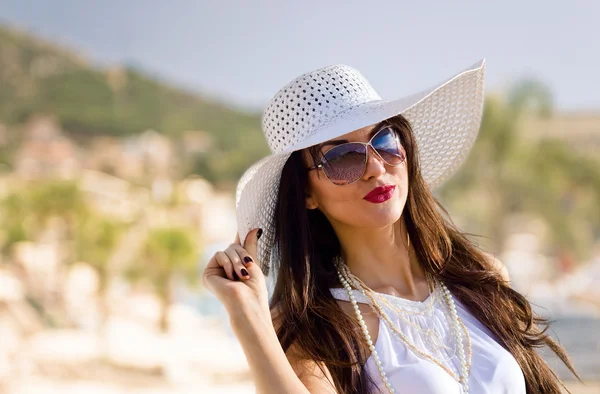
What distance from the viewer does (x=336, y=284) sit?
1.35m

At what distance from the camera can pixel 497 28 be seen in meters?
51.3

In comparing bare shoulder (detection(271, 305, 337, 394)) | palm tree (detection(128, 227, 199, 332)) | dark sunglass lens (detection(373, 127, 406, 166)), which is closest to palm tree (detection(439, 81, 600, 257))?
palm tree (detection(128, 227, 199, 332))

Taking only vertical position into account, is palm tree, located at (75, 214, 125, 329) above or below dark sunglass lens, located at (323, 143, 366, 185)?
above

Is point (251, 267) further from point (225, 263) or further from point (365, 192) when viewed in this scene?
point (365, 192)

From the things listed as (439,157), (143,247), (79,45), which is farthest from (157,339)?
(79,45)

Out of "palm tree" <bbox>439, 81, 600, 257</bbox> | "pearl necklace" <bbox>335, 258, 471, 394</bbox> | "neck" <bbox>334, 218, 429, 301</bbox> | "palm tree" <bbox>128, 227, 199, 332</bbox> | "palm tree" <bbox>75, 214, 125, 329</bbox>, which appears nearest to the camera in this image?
"pearl necklace" <bbox>335, 258, 471, 394</bbox>

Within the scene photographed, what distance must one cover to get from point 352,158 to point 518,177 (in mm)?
19633

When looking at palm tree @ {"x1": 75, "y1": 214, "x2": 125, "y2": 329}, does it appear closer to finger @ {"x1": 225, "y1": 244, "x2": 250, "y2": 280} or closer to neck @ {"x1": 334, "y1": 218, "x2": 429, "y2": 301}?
neck @ {"x1": 334, "y1": 218, "x2": 429, "y2": 301}

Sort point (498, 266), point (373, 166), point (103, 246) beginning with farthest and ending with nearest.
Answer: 1. point (103, 246)
2. point (498, 266)
3. point (373, 166)

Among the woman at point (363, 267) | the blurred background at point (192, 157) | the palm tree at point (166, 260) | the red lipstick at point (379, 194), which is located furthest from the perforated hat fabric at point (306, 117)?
the palm tree at point (166, 260)

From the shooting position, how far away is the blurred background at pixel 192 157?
1120 centimetres

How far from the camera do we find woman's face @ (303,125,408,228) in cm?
125

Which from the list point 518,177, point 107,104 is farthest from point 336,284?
point 107,104

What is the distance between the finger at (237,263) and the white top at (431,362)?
253 mm
